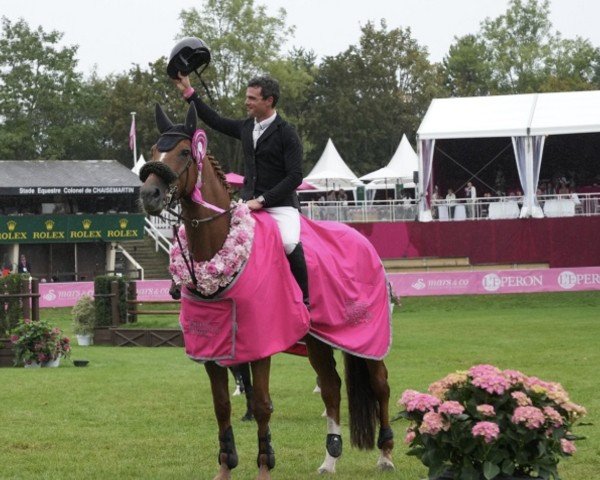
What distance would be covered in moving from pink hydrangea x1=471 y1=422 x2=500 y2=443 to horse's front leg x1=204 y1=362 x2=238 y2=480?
2.54m

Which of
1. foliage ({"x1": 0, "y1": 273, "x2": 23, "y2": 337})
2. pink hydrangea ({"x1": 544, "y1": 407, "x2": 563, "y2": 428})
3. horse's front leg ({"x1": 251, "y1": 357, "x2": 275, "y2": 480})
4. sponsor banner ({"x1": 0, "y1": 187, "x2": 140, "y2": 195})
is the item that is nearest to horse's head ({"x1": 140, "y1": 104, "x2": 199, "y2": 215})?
horse's front leg ({"x1": 251, "y1": 357, "x2": 275, "y2": 480})

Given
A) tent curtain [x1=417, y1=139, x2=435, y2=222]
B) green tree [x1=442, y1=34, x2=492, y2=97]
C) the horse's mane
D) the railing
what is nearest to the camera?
the horse's mane

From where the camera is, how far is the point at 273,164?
364 inches

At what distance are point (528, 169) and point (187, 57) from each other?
30.4 m

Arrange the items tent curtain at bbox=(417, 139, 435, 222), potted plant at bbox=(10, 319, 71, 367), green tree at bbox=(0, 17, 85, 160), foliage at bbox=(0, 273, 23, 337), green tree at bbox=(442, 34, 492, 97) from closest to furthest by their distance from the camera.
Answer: potted plant at bbox=(10, 319, 71, 367) < foliage at bbox=(0, 273, 23, 337) < tent curtain at bbox=(417, 139, 435, 222) < green tree at bbox=(0, 17, 85, 160) < green tree at bbox=(442, 34, 492, 97)

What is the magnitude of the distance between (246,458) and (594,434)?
3.24 metres

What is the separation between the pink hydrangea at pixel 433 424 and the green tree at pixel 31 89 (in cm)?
6495

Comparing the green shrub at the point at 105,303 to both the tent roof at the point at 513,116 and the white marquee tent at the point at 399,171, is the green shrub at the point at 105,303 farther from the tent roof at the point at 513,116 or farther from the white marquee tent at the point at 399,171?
the white marquee tent at the point at 399,171

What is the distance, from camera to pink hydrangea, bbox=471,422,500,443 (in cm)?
678

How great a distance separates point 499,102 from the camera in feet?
139

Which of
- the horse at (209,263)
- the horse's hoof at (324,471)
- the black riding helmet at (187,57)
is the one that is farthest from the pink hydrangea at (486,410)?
the black riding helmet at (187,57)

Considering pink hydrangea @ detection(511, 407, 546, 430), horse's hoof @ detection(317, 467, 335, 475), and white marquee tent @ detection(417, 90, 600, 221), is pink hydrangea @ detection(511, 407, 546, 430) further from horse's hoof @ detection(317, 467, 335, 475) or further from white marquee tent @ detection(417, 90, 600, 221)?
white marquee tent @ detection(417, 90, 600, 221)

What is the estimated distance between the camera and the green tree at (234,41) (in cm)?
6397

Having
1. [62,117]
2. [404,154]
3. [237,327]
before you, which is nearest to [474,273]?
[404,154]
